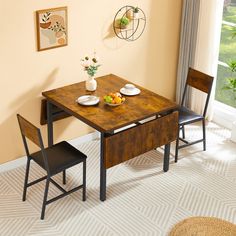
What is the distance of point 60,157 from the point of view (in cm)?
475

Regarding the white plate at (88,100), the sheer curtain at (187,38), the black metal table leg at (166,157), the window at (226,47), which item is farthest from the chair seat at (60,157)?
the window at (226,47)

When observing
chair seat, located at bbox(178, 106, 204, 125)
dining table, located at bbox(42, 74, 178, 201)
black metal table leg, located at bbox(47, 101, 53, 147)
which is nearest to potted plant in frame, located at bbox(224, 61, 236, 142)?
chair seat, located at bbox(178, 106, 204, 125)

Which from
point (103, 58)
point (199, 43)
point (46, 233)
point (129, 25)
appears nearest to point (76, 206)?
point (46, 233)

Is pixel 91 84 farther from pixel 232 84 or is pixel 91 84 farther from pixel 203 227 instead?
pixel 203 227

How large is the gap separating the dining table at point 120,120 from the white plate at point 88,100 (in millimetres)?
30

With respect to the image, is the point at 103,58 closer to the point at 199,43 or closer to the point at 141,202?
the point at 199,43

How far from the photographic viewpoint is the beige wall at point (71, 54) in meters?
5.00

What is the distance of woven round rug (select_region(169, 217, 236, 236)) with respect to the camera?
4.54m

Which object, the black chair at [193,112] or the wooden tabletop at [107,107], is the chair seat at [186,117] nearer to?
the black chair at [193,112]

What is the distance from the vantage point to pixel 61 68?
543 cm

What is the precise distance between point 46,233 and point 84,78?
5.96 feet

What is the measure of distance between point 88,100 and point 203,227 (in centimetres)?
158

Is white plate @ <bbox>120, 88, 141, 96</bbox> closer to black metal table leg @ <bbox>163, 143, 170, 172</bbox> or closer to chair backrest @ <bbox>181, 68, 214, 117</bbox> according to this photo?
black metal table leg @ <bbox>163, 143, 170, 172</bbox>

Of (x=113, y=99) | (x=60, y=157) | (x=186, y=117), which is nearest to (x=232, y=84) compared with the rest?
(x=186, y=117)
